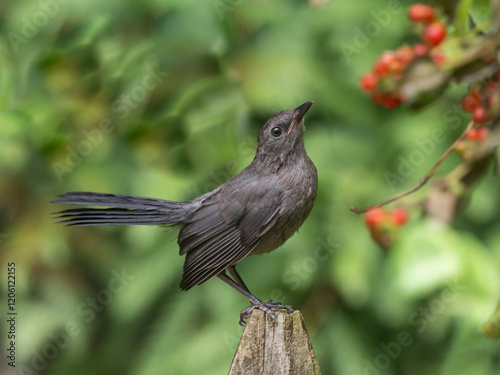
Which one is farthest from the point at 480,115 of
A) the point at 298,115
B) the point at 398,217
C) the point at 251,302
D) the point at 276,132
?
the point at 251,302

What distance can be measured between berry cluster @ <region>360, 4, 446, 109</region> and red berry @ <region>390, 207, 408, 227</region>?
413mm

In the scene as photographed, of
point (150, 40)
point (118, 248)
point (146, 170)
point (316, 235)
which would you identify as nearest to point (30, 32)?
point (150, 40)

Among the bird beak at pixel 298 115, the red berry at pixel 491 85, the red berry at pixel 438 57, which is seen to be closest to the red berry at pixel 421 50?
the red berry at pixel 438 57

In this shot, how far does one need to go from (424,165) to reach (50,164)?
2.47m

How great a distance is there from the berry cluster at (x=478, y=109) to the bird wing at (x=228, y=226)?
78cm

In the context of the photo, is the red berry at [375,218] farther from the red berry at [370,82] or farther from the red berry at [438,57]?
the red berry at [438,57]

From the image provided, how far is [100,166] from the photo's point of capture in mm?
4117

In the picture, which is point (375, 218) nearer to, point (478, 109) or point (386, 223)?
point (386, 223)

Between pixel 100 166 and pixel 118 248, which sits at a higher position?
pixel 100 166

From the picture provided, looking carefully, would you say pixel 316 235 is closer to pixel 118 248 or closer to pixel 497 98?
pixel 118 248

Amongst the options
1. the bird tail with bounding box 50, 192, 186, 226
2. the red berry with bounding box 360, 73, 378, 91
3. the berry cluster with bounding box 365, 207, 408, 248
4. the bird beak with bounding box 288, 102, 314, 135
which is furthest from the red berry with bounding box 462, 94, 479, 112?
the bird tail with bounding box 50, 192, 186, 226

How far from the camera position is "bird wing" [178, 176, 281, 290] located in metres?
2.39

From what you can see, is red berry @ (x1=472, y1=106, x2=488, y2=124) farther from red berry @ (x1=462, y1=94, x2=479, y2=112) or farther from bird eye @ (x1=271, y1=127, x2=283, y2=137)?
bird eye @ (x1=271, y1=127, x2=283, y2=137)

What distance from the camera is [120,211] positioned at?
8.06 feet
